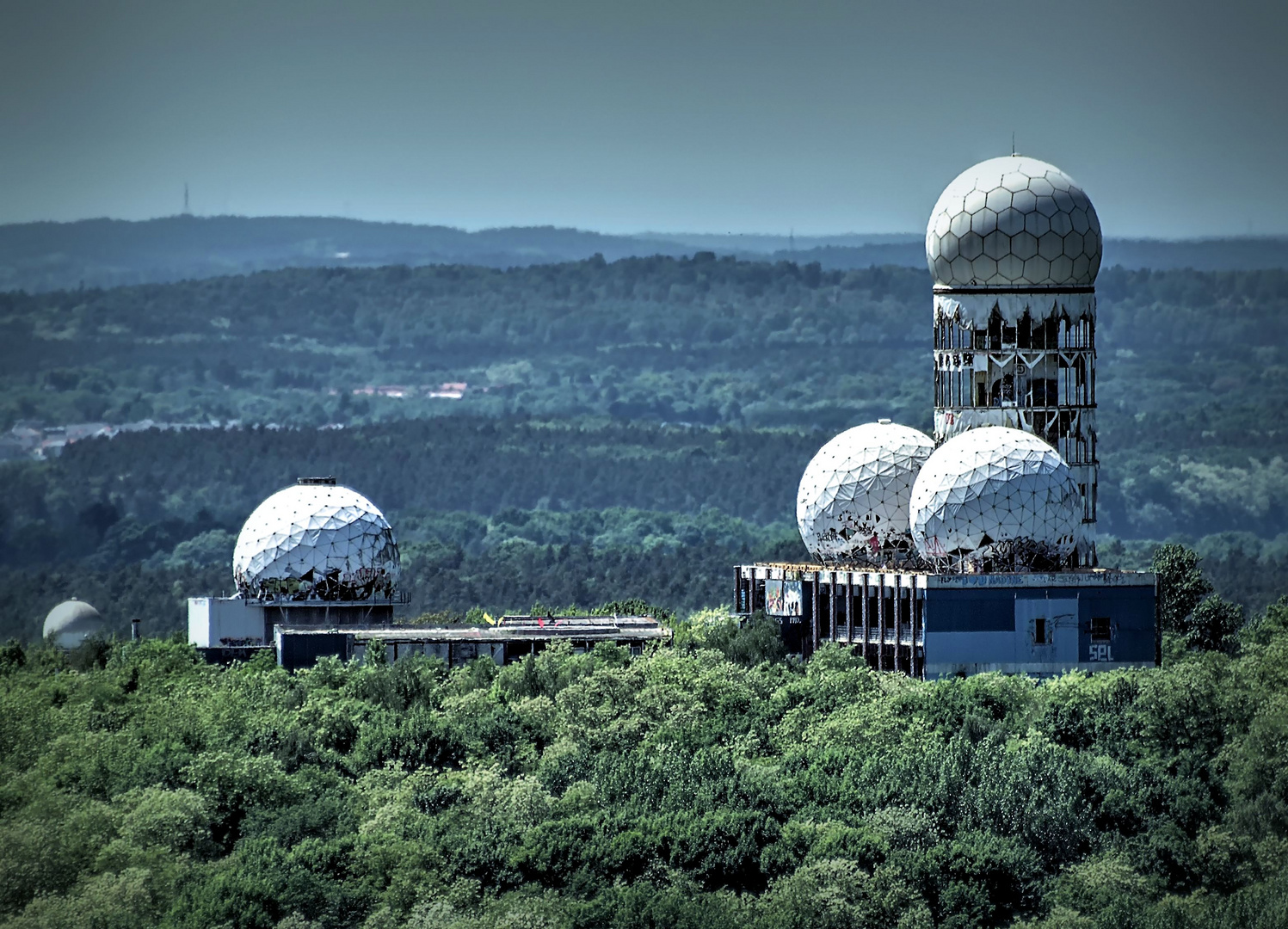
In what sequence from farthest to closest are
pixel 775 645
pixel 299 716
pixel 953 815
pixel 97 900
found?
1. pixel 775 645
2. pixel 299 716
3. pixel 953 815
4. pixel 97 900

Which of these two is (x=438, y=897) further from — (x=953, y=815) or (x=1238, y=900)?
(x=1238, y=900)

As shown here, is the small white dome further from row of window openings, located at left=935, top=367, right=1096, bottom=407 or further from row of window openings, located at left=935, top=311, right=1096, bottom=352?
row of window openings, located at left=935, top=311, right=1096, bottom=352

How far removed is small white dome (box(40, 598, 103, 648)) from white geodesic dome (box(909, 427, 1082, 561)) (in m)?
59.4

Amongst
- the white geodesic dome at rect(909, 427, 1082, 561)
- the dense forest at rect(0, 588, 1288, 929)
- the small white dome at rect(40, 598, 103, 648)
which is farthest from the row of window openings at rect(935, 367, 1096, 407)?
the small white dome at rect(40, 598, 103, 648)

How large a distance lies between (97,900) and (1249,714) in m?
39.2

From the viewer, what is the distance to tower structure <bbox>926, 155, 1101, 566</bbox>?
11481 cm

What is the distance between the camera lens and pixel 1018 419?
115625 millimetres

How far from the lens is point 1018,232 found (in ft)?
376

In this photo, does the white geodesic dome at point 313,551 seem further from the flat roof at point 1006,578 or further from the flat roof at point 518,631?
the flat roof at point 1006,578

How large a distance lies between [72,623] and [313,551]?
126 feet

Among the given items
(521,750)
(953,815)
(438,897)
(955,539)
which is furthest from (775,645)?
(438,897)

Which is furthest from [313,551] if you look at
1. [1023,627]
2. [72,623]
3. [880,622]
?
[72,623]

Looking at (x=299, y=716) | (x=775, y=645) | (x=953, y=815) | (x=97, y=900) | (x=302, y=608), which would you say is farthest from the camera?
(x=302, y=608)

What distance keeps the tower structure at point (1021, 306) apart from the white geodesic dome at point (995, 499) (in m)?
5.43
